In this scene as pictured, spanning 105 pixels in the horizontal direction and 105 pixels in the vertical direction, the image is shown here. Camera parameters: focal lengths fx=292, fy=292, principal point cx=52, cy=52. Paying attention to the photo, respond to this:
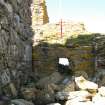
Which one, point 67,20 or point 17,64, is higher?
point 67,20

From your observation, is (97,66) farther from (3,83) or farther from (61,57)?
(3,83)

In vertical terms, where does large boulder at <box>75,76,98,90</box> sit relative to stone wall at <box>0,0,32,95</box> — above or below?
below

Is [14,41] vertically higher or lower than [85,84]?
higher

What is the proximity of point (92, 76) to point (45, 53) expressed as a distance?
2006mm

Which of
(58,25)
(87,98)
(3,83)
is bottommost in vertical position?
(87,98)

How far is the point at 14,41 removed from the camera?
7957 mm

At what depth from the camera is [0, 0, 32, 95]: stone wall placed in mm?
6934

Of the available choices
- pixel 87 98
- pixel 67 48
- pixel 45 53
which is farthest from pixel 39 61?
pixel 87 98

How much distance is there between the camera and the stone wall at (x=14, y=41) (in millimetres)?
6934

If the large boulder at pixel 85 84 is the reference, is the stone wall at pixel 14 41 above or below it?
above

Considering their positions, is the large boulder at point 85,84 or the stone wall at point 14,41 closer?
the stone wall at point 14,41

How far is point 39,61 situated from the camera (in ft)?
35.1

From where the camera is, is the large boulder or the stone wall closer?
the stone wall

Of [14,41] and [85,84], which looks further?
[85,84]
